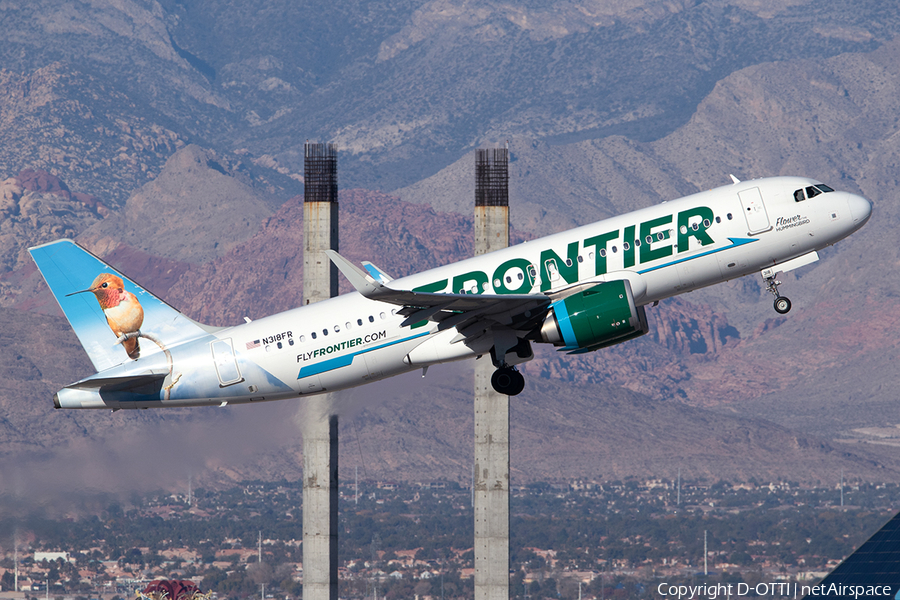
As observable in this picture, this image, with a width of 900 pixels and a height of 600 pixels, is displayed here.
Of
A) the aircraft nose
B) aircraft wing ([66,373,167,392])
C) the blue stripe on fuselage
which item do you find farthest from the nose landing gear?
aircraft wing ([66,373,167,392])

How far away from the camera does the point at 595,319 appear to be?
197 feet

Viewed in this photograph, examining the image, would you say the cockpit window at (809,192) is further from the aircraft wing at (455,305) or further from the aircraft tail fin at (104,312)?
the aircraft tail fin at (104,312)

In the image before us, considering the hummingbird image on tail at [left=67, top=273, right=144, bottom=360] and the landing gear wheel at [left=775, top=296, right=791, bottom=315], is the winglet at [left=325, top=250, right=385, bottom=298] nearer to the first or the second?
the hummingbird image on tail at [left=67, top=273, right=144, bottom=360]

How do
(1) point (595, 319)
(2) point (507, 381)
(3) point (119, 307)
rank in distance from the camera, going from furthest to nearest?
(3) point (119, 307)
(2) point (507, 381)
(1) point (595, 319)

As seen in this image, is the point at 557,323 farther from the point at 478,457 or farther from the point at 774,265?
the point at 478,457

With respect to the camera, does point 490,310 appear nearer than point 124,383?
Yes

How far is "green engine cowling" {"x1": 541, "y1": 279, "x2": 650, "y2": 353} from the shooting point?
Result: 197 ft

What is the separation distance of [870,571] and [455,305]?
69624 mm

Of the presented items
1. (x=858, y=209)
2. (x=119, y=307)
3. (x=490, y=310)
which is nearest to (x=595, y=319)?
(x=490, y=310)

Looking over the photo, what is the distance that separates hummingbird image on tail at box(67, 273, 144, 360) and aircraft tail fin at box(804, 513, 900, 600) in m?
66.9

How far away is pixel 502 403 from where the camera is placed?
10031 cm

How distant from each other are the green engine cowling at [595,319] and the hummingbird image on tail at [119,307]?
63.5 feet

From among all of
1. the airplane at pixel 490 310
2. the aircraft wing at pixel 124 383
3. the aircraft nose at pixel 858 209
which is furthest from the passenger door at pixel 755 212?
the aircraft wing at pixel 124 383

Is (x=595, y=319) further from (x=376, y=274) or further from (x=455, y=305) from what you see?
(x=376, y=274)
